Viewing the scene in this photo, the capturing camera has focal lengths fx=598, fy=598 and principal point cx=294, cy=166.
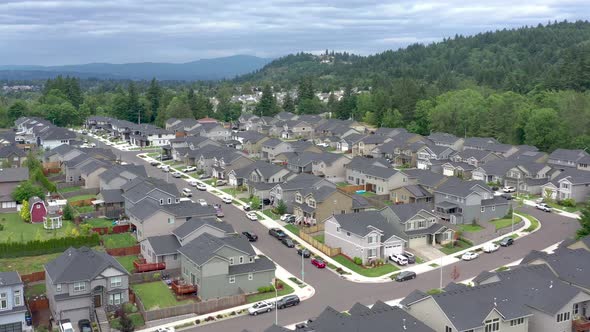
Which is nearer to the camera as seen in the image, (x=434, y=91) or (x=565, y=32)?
(x=434, y=91)

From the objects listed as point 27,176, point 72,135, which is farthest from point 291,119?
point 27,176

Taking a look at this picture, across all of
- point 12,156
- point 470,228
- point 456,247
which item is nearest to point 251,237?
point 456,247

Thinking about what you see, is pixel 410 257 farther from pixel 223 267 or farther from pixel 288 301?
pixel 223 267

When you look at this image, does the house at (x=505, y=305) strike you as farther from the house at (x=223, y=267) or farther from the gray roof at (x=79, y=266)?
the gray roof at (x=79, y=266)

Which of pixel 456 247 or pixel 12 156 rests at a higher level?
pixel 12 156

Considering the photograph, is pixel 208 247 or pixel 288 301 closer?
pixel 288 301

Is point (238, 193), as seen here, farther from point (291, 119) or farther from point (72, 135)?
point (291, 119)
